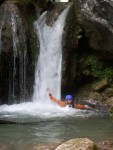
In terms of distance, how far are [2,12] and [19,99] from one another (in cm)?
411

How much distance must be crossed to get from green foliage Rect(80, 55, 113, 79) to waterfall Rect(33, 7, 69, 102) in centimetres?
151

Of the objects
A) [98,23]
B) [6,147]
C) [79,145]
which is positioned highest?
[98,23]

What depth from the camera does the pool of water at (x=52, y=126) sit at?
1085 cm

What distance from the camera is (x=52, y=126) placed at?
12.5 m

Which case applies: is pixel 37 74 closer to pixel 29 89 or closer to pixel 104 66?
pixel 29 89

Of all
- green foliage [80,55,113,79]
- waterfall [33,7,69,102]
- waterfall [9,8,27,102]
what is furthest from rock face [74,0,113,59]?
A: waterfall [9,8,27,102]

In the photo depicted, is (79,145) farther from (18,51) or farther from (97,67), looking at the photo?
(97,67)

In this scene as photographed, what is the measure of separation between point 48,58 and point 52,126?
23.0 ft

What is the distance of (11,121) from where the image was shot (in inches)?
513

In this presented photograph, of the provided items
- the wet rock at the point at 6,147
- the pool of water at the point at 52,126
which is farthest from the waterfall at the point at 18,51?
the wet rock at the point at 6,147

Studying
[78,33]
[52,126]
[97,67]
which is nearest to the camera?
[52,126]

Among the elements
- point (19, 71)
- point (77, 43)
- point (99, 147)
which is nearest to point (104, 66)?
point (77, 43)

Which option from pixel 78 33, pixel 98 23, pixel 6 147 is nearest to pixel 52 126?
pixel 6 147

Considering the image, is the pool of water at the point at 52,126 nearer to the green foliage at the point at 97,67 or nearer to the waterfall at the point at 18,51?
the waterfall at the point at 18,51
